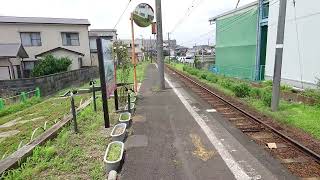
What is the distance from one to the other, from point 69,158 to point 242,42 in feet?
70.9

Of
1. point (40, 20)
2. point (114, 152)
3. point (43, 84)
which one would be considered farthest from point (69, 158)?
point (40, 20)

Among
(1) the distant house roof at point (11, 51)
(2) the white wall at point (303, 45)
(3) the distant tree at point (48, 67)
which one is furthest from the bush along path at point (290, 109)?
(3) the distant tree at point (48, 67)

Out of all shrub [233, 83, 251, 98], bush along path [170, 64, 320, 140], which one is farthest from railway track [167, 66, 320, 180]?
shrub [233, 83, 251, 98]

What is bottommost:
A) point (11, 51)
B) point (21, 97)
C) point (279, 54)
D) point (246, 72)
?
point (21, 97)

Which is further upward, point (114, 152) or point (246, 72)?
point (246, 72)

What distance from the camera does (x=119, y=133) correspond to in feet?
21.2

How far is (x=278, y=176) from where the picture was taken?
433 centimetres

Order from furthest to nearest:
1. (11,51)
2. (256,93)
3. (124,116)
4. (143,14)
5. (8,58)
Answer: (11,51), (8,58), (143,14), (256,93), (124,116)

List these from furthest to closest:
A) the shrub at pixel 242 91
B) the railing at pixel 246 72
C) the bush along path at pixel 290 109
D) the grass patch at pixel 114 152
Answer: the railing at pixel 246 72 < the shrub at pixel 242 91 < the bush along path at pixel 290 109 < the grass patch at pixel 114 152

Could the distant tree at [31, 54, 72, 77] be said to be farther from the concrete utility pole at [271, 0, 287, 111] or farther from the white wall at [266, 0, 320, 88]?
the concrete utility pole at [271, 0, 287, 111]

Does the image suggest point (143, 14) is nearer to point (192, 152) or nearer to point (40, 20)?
point (192, 152)

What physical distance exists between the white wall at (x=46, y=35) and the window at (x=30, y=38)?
38 centimetres

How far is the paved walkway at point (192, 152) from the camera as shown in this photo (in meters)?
4.54

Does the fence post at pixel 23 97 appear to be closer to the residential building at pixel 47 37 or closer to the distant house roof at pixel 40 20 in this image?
the residential building at pixel 47 37
